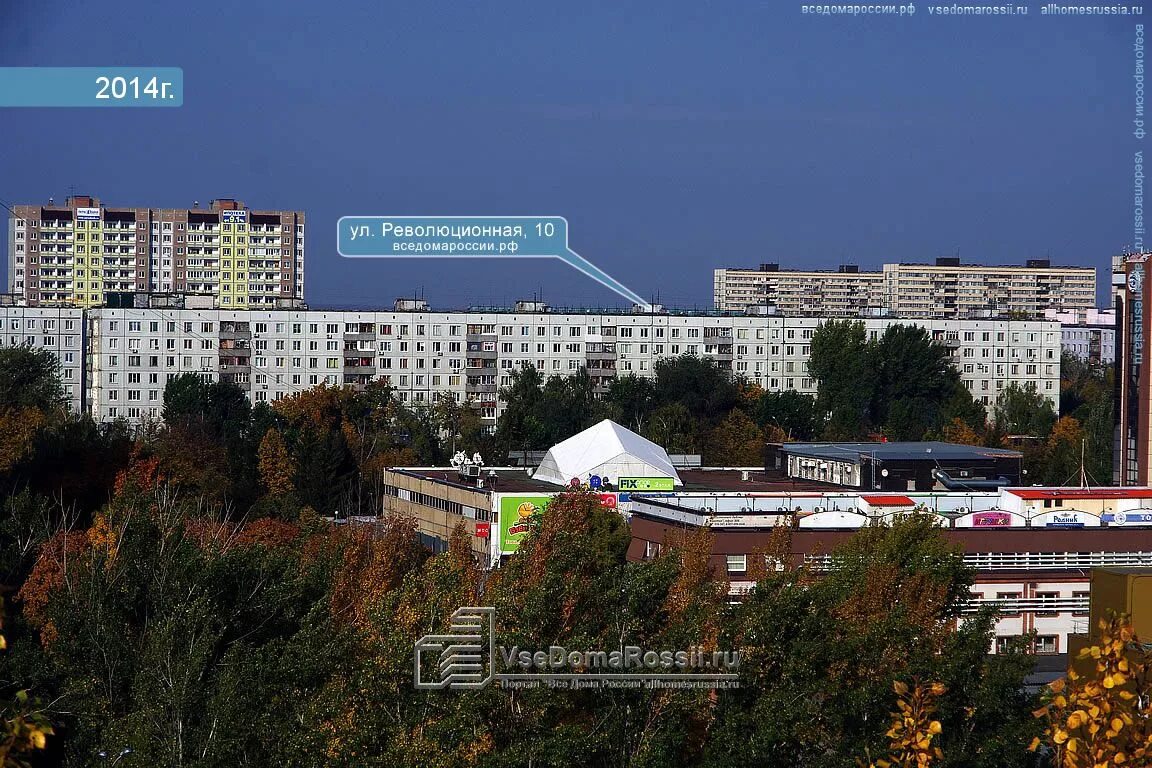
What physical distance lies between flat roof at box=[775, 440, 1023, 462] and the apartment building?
896cm

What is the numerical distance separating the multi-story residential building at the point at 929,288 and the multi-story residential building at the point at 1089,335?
182 inches

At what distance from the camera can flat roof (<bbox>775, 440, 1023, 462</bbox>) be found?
1555 cm

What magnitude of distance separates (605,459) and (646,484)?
460 mm

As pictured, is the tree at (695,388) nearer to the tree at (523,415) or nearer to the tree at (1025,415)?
the tree at (523,415)

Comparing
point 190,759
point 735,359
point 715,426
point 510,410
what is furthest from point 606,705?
point 735,359

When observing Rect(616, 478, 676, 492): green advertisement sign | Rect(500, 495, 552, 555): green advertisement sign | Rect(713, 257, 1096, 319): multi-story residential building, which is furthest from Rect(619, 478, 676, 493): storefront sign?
Rect(713, 257, 1096, 319): multi-story residential building

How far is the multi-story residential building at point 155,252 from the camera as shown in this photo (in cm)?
3531

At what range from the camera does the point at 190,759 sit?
16.9 feet

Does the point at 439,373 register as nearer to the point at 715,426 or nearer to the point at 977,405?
the point at 715,426

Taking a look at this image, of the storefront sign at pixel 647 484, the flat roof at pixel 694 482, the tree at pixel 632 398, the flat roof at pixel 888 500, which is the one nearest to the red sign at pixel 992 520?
the flat roof at pixel 888 500

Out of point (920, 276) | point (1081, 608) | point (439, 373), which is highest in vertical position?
point (920, 276)

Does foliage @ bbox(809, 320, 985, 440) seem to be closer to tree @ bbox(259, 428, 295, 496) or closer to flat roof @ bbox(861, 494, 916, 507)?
tree @ bbox(259, 428, 295, 496)

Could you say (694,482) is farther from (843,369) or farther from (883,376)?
(883,376)

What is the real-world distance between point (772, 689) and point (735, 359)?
21.8 meters
